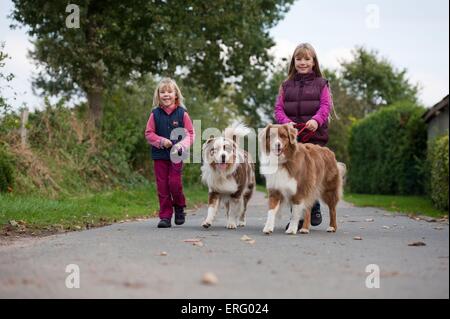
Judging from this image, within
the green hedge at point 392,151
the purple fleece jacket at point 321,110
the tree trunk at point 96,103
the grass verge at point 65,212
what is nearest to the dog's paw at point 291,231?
→ the purple fleece jacket at point 321,110

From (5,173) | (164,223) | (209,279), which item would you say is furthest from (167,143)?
(5,173)

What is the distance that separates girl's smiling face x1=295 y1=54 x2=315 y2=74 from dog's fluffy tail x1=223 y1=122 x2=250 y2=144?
3.99 ft

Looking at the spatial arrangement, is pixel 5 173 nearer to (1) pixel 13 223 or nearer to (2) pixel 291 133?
(1) pixel 13 223

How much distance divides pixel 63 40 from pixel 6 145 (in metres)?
6.92

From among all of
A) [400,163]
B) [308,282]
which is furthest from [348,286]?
[400,163]

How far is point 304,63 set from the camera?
905cm

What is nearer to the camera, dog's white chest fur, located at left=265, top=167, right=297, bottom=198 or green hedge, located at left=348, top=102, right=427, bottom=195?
dog's white chest fur, located at left=265, top=167, right=297, bottom=198

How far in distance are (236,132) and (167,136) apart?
41.9 inches

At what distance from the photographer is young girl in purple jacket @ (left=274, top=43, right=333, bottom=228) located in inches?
356

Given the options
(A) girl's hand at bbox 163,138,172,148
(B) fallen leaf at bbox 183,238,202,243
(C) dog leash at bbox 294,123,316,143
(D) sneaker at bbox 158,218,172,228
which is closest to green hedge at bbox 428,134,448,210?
(C) dog leash at bbox 294,123,316,143

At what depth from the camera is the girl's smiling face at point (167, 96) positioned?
31.4 feet

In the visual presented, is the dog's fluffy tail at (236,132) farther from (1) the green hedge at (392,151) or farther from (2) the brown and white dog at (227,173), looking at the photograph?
(1) the green hedge at (392,151)

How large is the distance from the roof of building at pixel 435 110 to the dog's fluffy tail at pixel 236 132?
12.8 metres

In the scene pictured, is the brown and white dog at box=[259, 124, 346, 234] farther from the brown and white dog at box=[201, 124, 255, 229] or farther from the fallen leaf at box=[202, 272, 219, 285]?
the fallen leaf at box=[202, 272, 219, 285]
